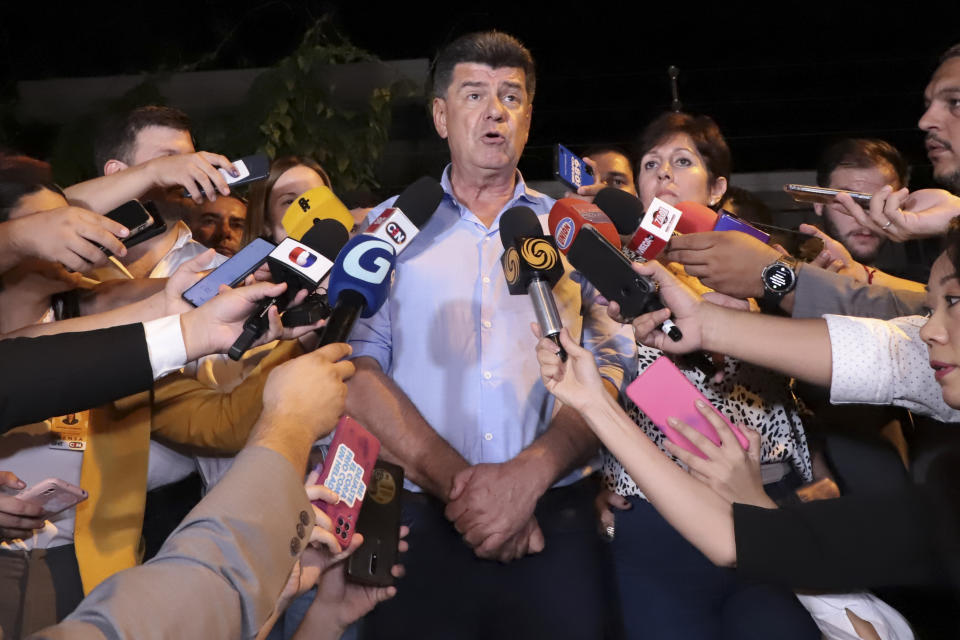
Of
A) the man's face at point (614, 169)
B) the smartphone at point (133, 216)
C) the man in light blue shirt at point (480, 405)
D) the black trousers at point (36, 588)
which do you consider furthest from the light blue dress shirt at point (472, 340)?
the man's face at point (614, 169)

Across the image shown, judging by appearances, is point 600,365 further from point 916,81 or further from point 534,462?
point 916,81

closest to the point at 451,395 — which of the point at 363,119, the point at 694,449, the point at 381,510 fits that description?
the point at 381,510

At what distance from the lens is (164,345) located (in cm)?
159

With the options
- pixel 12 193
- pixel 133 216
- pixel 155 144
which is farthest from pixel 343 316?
pixel 155 144

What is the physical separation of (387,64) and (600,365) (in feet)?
9.41

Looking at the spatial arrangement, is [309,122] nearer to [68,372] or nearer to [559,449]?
[559,449]

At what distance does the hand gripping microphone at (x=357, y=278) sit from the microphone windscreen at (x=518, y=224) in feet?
0.89

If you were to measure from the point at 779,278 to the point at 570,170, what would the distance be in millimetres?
587

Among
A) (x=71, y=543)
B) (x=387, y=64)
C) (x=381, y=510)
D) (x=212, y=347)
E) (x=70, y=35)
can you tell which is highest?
(x=70, y=35)

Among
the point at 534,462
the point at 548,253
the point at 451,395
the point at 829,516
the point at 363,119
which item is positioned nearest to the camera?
the point at 829,516

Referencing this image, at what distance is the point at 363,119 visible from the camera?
4410 mm

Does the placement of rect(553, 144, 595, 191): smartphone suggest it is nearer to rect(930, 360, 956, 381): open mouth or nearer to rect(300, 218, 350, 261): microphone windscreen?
rect(300, 218, 350, 261): microphone windscreen

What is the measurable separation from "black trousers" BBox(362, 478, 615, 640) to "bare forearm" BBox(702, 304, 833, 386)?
0.50 m

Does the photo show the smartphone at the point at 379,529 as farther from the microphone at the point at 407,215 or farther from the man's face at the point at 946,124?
the man's face at the point at 946,124
